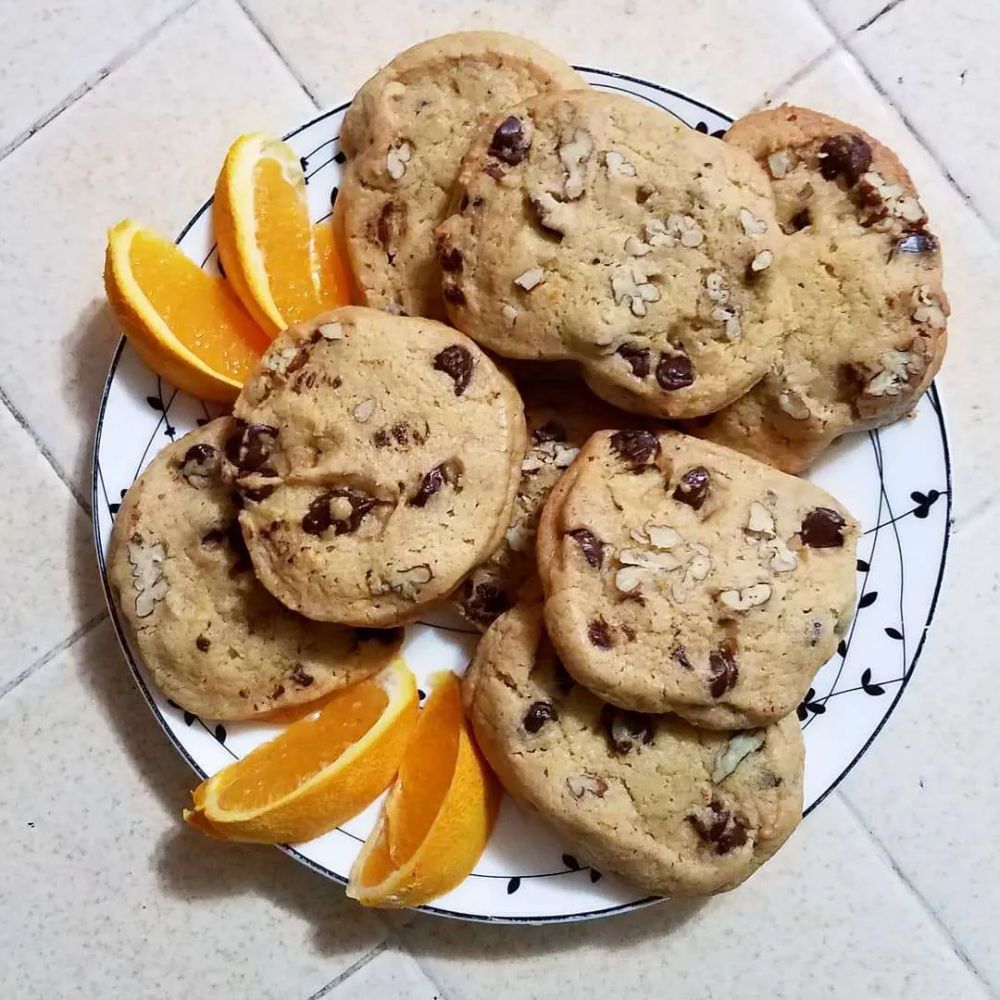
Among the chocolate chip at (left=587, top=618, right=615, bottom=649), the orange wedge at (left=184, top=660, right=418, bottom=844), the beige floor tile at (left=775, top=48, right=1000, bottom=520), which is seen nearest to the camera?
the chocolate chip at (left=587, top=618, right=615, bottom=649)

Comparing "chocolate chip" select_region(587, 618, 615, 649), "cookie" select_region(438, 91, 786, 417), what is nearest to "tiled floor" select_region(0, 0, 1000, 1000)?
"cookie" select_region(438, 91, 786, 417)

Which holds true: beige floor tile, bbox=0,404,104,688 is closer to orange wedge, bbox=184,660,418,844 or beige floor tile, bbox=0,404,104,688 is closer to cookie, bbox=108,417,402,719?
cookie, bbox=108,417,402,719

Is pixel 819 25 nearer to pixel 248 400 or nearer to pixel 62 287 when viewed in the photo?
pixel 248 400

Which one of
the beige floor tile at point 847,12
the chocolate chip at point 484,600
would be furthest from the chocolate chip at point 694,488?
the beige floor tile at point 847,12

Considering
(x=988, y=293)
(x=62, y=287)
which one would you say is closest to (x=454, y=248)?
(x=62, y=287)

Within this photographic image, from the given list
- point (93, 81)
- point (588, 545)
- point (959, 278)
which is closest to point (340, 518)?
point (588, 545)
